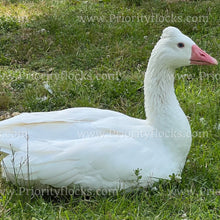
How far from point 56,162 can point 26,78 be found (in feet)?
10.0

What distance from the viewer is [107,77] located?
6090 millimetres

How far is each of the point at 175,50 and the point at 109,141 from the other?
1087 millimetres

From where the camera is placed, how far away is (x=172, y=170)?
3.74 m

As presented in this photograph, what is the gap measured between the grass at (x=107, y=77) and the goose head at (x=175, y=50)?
1.01 meters

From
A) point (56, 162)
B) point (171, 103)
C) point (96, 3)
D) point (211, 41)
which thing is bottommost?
point (56, 162)

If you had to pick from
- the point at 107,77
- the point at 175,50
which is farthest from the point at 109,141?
the point at 107,77

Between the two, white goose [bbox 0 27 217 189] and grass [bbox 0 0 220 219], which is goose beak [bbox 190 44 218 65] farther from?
grass [bbox 0 0 220 219]

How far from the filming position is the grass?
347 cm

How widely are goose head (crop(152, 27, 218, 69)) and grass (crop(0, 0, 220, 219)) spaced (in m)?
1.01

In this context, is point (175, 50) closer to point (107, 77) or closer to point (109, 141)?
point (109, 141)

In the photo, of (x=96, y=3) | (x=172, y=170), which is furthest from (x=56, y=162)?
(x=96, y=3)

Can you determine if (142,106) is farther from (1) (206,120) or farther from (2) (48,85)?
(2) (48,85)

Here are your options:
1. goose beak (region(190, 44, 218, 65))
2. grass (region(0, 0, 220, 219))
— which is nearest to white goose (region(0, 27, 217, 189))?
goose beak (region(190, 44, 218, 65))

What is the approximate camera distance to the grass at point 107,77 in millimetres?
3467
